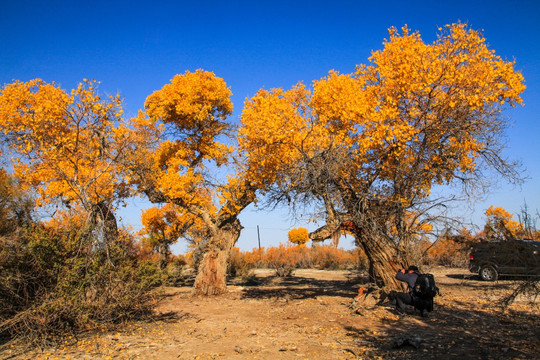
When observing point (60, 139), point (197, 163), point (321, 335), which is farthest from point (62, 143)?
point (321, 335)

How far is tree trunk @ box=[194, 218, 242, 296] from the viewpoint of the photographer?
12.0m

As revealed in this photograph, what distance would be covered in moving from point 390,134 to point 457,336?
424 centimetres

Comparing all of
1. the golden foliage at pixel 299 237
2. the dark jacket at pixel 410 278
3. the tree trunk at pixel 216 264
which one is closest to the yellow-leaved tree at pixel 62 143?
the tree trunk at pixel 216 264

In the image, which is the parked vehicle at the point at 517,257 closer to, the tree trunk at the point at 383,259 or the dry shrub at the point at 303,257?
the tree trunk at the point at 383,259

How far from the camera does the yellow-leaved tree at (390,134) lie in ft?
27.5

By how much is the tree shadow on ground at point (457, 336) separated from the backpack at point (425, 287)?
46 centimetres

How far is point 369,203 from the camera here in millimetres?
9781

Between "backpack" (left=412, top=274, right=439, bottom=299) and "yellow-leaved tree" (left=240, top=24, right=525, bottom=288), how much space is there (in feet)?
5.17

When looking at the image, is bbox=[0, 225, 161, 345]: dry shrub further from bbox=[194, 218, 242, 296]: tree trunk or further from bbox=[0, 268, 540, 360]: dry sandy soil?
bbox=[194, 218, 242, 296]: tree trunk

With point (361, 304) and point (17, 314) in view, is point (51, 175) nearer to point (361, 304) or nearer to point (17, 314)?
point (17, 314)

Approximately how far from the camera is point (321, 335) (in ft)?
20.6

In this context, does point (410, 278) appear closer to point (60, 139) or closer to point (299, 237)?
point (60, 139)

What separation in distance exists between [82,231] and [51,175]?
5.56 m

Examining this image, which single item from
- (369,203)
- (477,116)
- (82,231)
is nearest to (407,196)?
(369,203)
